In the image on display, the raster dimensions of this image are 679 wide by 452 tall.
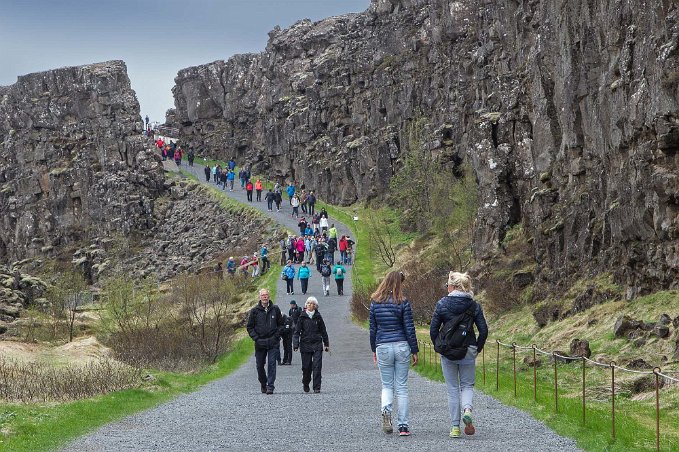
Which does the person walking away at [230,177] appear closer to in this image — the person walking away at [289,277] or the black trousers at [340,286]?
the black trousers at [340,286]

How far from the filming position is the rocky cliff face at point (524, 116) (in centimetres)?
2986

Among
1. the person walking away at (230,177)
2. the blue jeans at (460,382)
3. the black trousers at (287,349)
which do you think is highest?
the person walking away at (230,177)

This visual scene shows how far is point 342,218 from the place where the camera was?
79625 mm

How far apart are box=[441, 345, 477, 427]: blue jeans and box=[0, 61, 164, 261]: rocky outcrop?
285 ft

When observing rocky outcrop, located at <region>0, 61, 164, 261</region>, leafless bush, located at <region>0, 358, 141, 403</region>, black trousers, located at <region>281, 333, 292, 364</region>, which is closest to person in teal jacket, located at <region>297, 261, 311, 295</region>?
black trousers, located at <region>281, 333, 292, 364</region>

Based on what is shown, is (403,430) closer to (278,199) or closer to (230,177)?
(278,199)

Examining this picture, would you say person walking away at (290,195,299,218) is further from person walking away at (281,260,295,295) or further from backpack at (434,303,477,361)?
backpack at (434,303,477,361)

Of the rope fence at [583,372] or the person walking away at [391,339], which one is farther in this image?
the person walking away at [391,339]

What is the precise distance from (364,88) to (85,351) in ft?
178

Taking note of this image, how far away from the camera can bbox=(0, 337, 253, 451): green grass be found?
16844 millimetres

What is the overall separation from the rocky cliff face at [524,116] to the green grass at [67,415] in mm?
13135

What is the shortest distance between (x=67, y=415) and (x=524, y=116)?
29.8 m

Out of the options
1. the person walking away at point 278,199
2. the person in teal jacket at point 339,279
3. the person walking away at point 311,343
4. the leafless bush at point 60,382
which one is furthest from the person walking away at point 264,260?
the person walking away at point 311,343

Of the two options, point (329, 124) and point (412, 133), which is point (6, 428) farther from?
point (329, 124)
